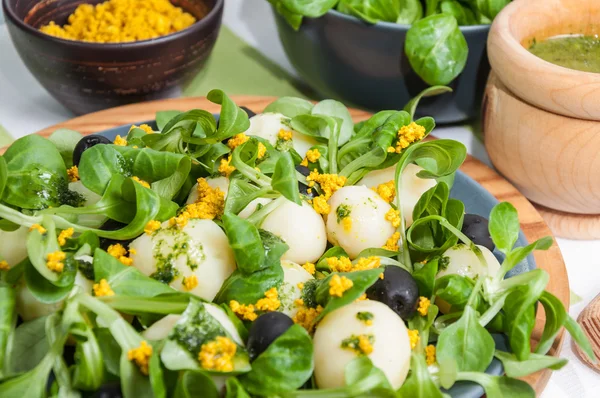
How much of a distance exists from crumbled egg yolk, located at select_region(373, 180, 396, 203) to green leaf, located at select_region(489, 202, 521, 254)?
0.09 metres

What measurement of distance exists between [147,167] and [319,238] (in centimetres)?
15

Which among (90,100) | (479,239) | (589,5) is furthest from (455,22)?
(90,100)

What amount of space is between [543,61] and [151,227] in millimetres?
415

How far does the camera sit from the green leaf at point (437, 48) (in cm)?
82

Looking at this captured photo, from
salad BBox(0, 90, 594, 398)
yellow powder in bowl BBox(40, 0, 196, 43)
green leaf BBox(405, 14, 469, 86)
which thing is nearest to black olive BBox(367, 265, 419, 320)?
salad BBox(0, 90, 594, 398)

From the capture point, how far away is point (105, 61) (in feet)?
2.78

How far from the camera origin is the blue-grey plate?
19.5 inches

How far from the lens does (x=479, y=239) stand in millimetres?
604

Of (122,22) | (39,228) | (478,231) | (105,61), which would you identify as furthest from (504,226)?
(122,22)

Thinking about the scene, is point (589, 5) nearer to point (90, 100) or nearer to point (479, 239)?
point (479, 239)

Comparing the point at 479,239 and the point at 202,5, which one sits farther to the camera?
the point at 202,5

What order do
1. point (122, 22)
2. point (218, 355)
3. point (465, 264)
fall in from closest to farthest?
point (218, 355), point (465, 264), point (122, 22)

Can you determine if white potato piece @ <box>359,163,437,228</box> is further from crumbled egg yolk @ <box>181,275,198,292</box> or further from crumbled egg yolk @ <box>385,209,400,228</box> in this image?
crumbled egg yolk @ <box>181,275,198,292</box>

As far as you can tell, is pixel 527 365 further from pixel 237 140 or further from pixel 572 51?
pixel 572 51
